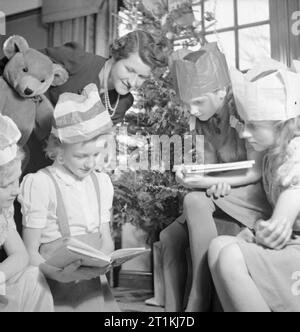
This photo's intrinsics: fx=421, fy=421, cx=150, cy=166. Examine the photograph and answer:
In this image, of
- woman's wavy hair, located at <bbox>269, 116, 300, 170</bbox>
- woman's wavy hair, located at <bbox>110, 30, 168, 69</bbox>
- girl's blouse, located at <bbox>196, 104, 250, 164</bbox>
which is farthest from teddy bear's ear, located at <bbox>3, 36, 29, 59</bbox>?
woman's wavy hair, located at <bbox>269, 116, 300, 170</bbox>

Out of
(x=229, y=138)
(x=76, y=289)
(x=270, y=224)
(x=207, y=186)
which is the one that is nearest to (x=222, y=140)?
(x=229, y=138)

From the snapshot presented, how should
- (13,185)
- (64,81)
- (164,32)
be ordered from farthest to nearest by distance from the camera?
(164,32), (64,81), (13,185)

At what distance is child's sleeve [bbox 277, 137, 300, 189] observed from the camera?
2.77 ft

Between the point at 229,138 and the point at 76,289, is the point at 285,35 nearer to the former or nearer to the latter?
the point at 229,138

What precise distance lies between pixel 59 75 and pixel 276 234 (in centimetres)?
63

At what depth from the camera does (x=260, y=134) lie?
0.89 meters

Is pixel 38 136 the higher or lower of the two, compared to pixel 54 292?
higher

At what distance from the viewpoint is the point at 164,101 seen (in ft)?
3.65

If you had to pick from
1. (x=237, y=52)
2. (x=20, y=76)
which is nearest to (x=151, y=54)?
(x=237, y=52)

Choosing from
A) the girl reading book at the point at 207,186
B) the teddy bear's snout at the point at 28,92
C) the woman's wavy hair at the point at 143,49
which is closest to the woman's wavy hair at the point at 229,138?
the girl reading book at the point at 207,186

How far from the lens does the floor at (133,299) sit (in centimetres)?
99

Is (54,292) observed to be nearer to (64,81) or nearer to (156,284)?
(156,284)

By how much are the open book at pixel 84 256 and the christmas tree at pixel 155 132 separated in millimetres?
197

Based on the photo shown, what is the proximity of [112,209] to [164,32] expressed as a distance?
509mm
